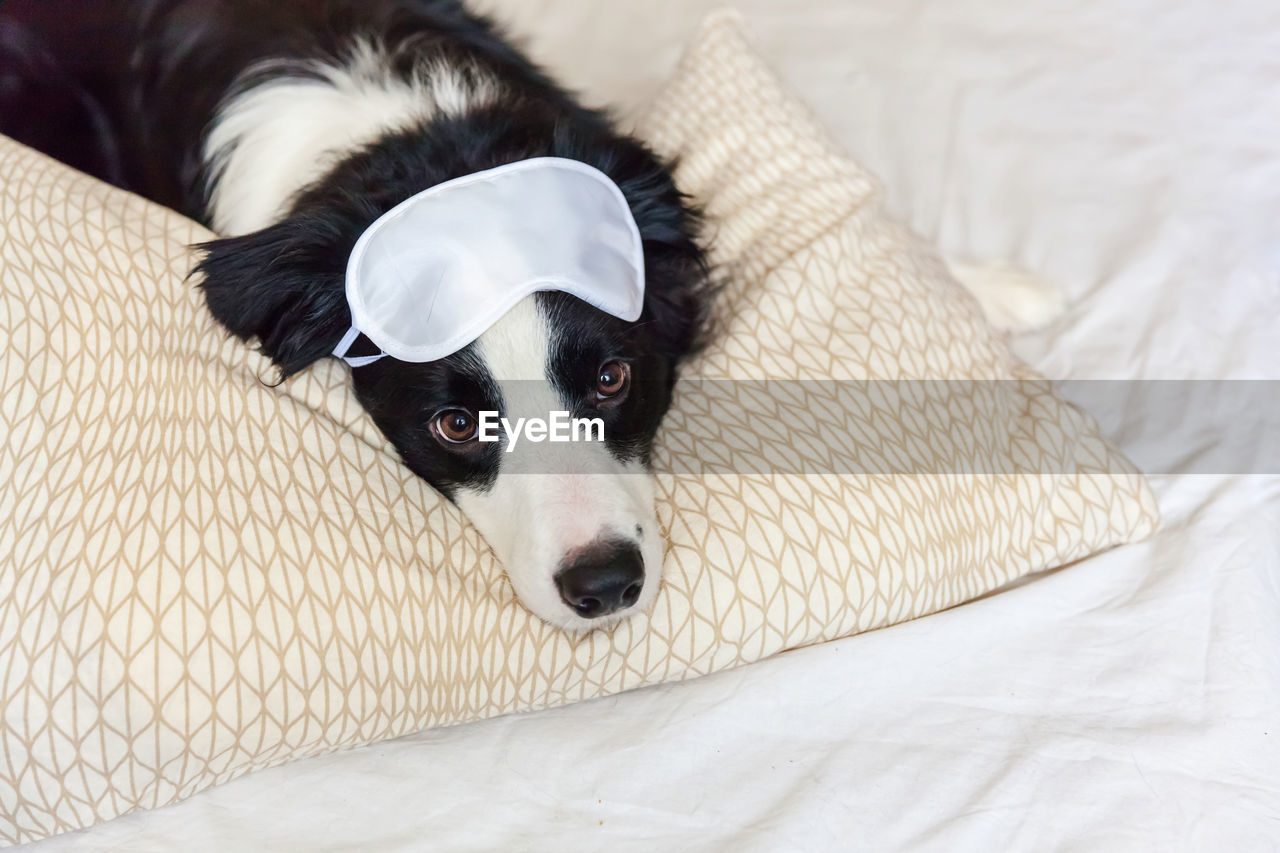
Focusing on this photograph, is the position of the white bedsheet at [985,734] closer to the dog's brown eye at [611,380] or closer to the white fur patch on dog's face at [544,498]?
the white fur patch on dog's face at [544,498]

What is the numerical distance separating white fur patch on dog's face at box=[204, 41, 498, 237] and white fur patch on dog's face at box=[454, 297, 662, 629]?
0.56m

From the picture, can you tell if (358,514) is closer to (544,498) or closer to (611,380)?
(544,498)

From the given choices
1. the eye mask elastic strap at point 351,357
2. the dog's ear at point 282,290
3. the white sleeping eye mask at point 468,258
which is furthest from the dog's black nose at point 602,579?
the dog's ear at point 282,290

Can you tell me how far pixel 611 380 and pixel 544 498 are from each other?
0.86 feet

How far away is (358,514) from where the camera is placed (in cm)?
151

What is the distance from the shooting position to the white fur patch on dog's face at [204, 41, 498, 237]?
73.7 inches

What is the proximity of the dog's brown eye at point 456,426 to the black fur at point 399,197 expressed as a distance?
0.08 ft

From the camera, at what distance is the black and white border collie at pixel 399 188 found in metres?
1.53

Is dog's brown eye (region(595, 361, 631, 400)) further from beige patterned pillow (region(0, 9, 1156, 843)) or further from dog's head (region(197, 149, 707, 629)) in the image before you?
beige patterned pillow (region(0, 9, 1156, 843))

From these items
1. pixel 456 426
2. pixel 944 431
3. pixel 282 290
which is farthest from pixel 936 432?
pixel 282 290

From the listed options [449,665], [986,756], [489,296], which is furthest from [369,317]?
[986,756]

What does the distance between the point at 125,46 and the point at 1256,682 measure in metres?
2.66

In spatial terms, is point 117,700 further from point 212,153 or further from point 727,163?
point 727,163

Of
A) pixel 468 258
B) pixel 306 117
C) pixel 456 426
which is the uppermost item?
pixel 306 117
